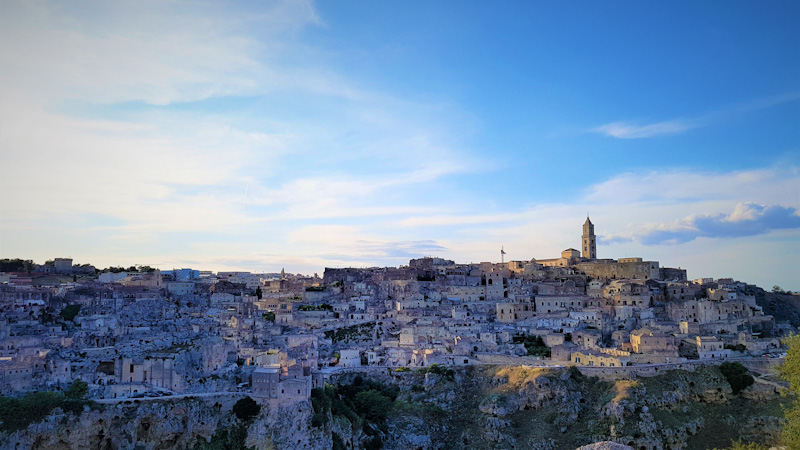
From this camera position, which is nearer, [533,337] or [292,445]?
[292,445]

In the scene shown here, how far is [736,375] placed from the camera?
134 ft

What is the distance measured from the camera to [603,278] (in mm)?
64312

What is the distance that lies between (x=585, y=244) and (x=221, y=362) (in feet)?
162

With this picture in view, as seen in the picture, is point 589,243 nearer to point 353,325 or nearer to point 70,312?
point 353,325

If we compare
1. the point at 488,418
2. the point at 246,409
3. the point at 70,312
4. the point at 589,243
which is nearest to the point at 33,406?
the point at 246,409

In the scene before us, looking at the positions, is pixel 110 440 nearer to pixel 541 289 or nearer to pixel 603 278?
pixel 541 289

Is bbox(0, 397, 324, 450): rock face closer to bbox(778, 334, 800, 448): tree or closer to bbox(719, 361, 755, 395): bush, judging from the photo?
bbox(778, 334, 800, 448): tree

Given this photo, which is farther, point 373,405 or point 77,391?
point 373,405

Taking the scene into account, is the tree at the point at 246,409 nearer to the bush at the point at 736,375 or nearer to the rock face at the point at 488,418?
the rock face at the point at 488,418

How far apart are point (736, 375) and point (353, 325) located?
1139 inches

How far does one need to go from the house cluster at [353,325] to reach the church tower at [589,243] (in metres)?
8.09

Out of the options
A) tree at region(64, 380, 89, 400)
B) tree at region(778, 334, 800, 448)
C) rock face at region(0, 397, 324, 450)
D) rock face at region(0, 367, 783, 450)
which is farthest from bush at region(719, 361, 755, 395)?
tree at region(64, 380, 89, 400)

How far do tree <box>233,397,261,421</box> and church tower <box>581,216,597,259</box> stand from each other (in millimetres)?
51031

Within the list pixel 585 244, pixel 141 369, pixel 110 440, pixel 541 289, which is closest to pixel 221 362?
pixel 141 369
